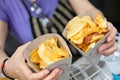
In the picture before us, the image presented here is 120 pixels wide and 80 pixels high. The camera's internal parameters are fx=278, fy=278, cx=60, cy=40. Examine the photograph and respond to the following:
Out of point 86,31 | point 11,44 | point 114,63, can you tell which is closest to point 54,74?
point 86,31

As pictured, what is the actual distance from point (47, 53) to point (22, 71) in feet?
0.32

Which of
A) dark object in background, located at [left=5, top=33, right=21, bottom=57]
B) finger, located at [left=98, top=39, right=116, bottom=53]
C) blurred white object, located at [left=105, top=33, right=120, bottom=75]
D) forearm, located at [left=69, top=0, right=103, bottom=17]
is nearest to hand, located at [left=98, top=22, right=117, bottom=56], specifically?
finger, located at [left=98, top=39, right=116, bottom=53]

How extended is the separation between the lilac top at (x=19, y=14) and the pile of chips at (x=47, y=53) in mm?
347

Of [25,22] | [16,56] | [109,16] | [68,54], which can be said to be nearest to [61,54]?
[68,54]

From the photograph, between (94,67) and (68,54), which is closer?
(68,54)

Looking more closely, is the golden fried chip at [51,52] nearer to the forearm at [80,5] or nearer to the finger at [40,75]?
the finger at [40,75]

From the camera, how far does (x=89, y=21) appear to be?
839mm

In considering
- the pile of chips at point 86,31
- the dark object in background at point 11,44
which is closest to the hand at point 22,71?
the pile of chips at point 86,31

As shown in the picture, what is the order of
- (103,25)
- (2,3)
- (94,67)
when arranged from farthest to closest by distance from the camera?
(2,3)
(94,67)
(103,25)

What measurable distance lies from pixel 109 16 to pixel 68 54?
0.91m

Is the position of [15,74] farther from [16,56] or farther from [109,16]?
[109,16]

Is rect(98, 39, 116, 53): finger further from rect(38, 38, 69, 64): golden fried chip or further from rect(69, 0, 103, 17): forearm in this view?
rect(69, 0, 103, 17): forearm

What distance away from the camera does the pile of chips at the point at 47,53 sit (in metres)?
0.73

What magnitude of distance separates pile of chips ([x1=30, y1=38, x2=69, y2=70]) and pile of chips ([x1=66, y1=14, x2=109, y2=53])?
62mm
